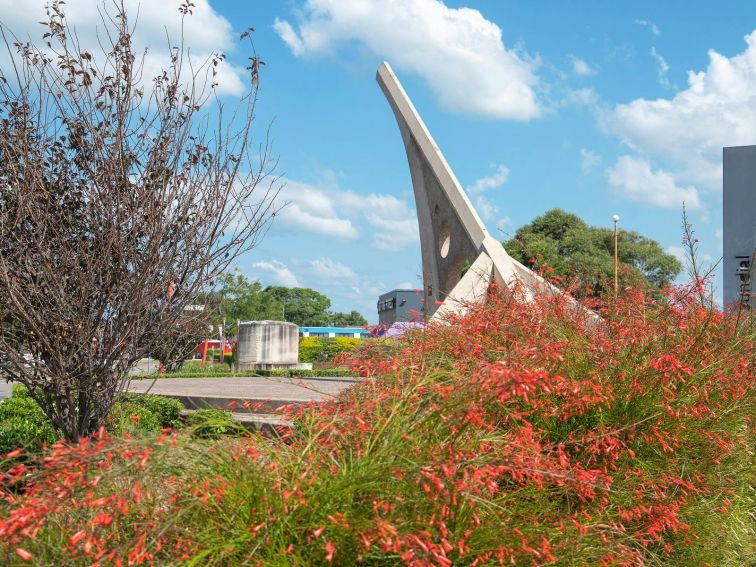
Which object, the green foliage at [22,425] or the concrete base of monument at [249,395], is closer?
the concrete base of monument at [249,395]

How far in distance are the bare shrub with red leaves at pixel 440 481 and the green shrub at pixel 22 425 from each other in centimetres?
355

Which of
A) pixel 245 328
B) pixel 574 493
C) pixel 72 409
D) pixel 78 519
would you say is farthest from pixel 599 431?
pixel 245 328

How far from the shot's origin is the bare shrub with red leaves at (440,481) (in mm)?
2332

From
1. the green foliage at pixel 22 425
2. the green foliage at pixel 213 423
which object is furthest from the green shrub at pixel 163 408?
the green foliage at pixel 213 423

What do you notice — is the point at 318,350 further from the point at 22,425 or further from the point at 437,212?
the point at 22,425

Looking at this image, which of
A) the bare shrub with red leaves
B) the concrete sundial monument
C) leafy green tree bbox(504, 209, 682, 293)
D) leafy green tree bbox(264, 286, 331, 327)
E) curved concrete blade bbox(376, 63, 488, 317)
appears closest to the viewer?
the bare shrub with red leaves

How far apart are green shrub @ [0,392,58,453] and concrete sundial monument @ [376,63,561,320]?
8512 millimetres

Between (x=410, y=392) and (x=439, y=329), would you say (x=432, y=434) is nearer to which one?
(x=410, y=392)

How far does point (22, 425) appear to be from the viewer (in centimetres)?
759

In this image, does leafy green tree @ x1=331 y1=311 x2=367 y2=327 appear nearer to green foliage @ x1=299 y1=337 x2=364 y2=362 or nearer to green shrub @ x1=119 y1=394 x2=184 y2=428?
green foliage @ x1=299 y1=337 x2=364 y2=362

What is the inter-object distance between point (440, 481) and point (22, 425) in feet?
22.0

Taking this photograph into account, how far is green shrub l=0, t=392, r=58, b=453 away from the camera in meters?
6.90

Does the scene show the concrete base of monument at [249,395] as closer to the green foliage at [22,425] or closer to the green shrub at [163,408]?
the green shrub at [163,408]

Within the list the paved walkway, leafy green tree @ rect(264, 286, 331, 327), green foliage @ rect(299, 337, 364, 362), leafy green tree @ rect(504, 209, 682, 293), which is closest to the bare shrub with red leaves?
the paved walkway
